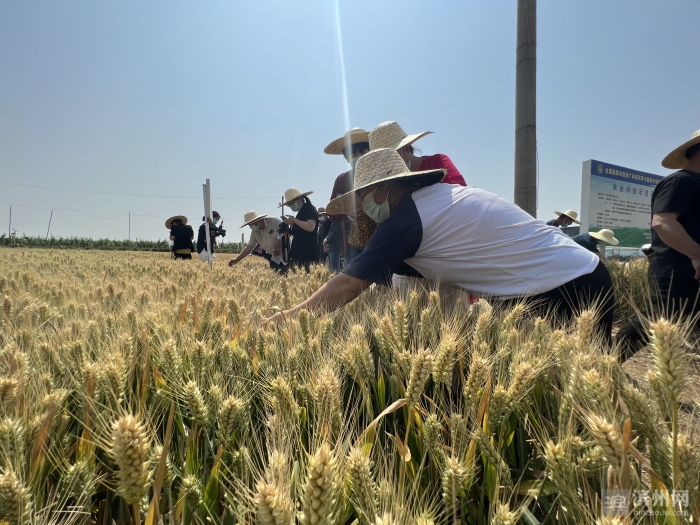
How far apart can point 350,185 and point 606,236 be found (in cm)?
537

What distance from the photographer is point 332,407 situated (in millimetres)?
833

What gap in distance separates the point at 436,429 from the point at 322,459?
34 centimetres

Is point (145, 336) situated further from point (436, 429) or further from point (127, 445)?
point (436, 429)

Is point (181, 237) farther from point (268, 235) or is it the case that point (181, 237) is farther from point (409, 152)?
point (409, 152)

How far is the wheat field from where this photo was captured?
0.63 metres

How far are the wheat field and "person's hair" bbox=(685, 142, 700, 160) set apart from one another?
2.13 metres

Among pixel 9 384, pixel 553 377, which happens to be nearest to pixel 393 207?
pixel 553 377

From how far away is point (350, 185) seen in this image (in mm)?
4156

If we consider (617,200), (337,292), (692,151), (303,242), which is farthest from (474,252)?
(617,200)

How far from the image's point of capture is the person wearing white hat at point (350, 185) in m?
2.83

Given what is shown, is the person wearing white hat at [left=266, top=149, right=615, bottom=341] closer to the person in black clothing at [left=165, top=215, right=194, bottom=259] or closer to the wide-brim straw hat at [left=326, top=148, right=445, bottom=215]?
the wide-brim straw hat at [left=326, top=148, right=445, bottom=215]

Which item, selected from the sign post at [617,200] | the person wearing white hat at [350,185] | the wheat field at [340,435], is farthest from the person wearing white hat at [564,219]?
the wheat field at [340,435]

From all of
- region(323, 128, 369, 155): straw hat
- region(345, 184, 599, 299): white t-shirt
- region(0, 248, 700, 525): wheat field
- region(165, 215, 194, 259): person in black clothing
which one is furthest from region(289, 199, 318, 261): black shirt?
region(165, 215, 194, 259): person in black clothing

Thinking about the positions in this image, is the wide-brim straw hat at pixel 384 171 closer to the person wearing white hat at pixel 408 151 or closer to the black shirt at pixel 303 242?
the person wearing white hat at pixel 408 151
